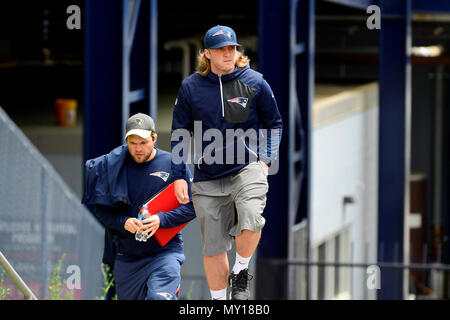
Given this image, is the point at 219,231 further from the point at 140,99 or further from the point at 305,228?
the point at 305,228

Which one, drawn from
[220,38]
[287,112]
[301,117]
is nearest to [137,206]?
[220,38]

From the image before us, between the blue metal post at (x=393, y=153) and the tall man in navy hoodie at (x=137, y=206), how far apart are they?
16.3 meters

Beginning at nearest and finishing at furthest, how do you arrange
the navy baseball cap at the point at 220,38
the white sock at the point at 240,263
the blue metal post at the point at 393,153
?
the navy baseball cap at the point at 220,38, the white sock at the point at 240,263, the blue metal post at the point at 393,153

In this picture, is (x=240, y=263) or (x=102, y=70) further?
(x=102, y=70)

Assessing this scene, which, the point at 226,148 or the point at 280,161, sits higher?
the point at 280,161

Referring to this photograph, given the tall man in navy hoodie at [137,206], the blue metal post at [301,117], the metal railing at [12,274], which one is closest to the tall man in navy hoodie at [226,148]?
the tall man in navy hoodie at [137,206]

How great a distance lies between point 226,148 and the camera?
18.9ft

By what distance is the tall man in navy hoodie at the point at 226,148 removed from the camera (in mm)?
5539

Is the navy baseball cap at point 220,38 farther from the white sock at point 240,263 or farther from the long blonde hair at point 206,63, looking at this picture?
the white sock at point 240,263

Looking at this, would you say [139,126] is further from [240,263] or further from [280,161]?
[280,161]

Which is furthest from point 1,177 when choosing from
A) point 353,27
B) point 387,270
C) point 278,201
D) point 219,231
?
point 353,27

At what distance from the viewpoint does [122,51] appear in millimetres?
12914

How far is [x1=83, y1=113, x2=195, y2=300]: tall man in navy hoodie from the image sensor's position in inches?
241

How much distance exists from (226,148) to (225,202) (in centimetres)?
45
